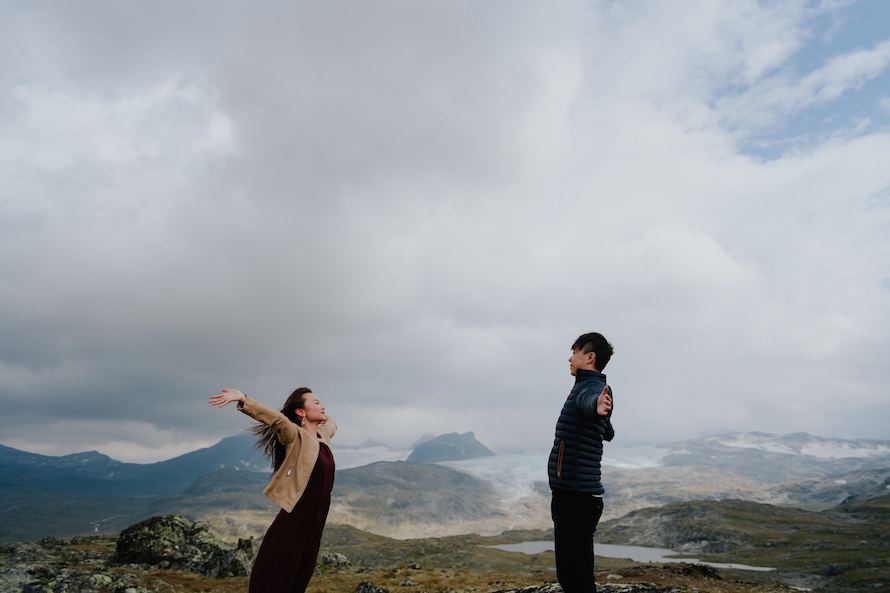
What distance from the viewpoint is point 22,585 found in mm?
17766

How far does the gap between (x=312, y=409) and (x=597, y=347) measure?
583 cm

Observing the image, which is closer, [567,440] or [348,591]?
[567,440]

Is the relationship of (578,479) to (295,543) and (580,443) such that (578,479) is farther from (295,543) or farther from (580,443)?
(295,543)

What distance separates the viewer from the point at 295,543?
9.12 m

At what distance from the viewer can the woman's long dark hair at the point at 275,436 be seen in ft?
32.4

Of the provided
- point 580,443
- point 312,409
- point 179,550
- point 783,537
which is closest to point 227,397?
point 312,409

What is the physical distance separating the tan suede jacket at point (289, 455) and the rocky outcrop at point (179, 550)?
35740 millimetres

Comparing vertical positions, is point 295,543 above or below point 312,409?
below

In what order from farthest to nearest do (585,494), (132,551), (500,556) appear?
(500,556), (132,551), (585,494)

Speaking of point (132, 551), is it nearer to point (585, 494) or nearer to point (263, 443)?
point (263, 443)

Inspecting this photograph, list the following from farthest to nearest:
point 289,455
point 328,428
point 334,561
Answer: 1. point 334,561
2. point 328,428
3. point 289,455

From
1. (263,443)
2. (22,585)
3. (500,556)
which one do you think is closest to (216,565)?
(22,585)

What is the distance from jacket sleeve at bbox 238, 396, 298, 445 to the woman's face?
0.67 metres

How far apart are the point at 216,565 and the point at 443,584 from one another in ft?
60.4
